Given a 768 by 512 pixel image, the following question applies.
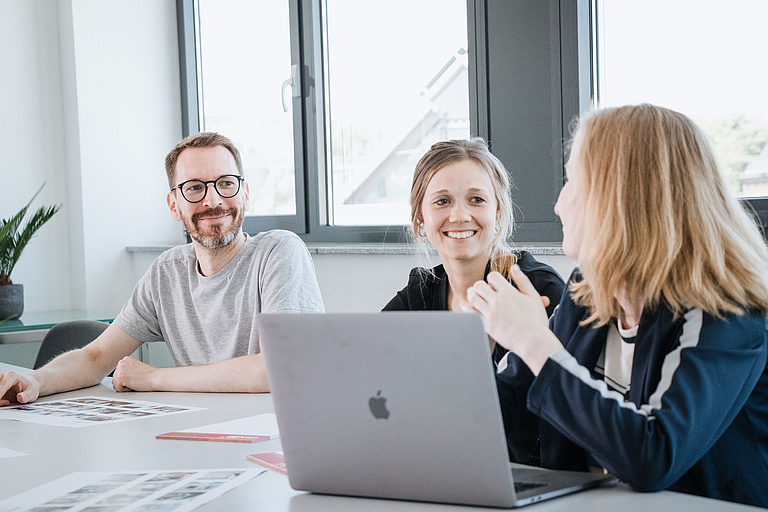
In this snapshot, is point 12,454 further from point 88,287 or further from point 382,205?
point 88,287

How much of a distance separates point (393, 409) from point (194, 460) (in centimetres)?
42

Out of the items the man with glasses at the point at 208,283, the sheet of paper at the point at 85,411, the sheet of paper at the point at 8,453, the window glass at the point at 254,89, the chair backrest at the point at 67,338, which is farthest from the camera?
the window glass at the point at 254,89

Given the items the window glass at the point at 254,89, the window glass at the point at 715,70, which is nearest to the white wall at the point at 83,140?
the window glass at the point at 254,89

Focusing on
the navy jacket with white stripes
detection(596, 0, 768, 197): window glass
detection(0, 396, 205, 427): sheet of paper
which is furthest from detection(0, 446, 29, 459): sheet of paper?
detection(596, 0, 768, 197): window glass

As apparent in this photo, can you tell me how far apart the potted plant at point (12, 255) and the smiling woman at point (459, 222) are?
6.23ft

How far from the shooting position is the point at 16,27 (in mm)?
3328

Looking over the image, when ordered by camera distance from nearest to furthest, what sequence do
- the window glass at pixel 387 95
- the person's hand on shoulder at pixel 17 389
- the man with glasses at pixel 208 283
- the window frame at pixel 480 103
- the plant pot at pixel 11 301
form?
the person's hand on shoulder at pixel 17 389 < the man with glasses at pixel 208 283 < the window frame at pixel 480 103 < the window glass at pixel 387 95 < the plant pot at pixel 11 301

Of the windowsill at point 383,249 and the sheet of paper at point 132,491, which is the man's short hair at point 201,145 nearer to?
the windowsill at point 383,249

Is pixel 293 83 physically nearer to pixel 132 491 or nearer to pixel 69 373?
pixel 69 373

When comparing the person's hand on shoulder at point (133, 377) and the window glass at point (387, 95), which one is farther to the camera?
the window glass at point (387, 95)

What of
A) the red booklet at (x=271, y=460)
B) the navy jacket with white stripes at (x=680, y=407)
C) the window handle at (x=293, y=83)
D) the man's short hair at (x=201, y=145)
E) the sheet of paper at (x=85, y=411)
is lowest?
the sheet of paper at (x=85, y=411)

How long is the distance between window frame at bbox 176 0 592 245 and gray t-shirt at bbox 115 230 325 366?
910 mm

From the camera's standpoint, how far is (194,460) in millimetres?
1092

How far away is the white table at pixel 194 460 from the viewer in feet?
2.74
